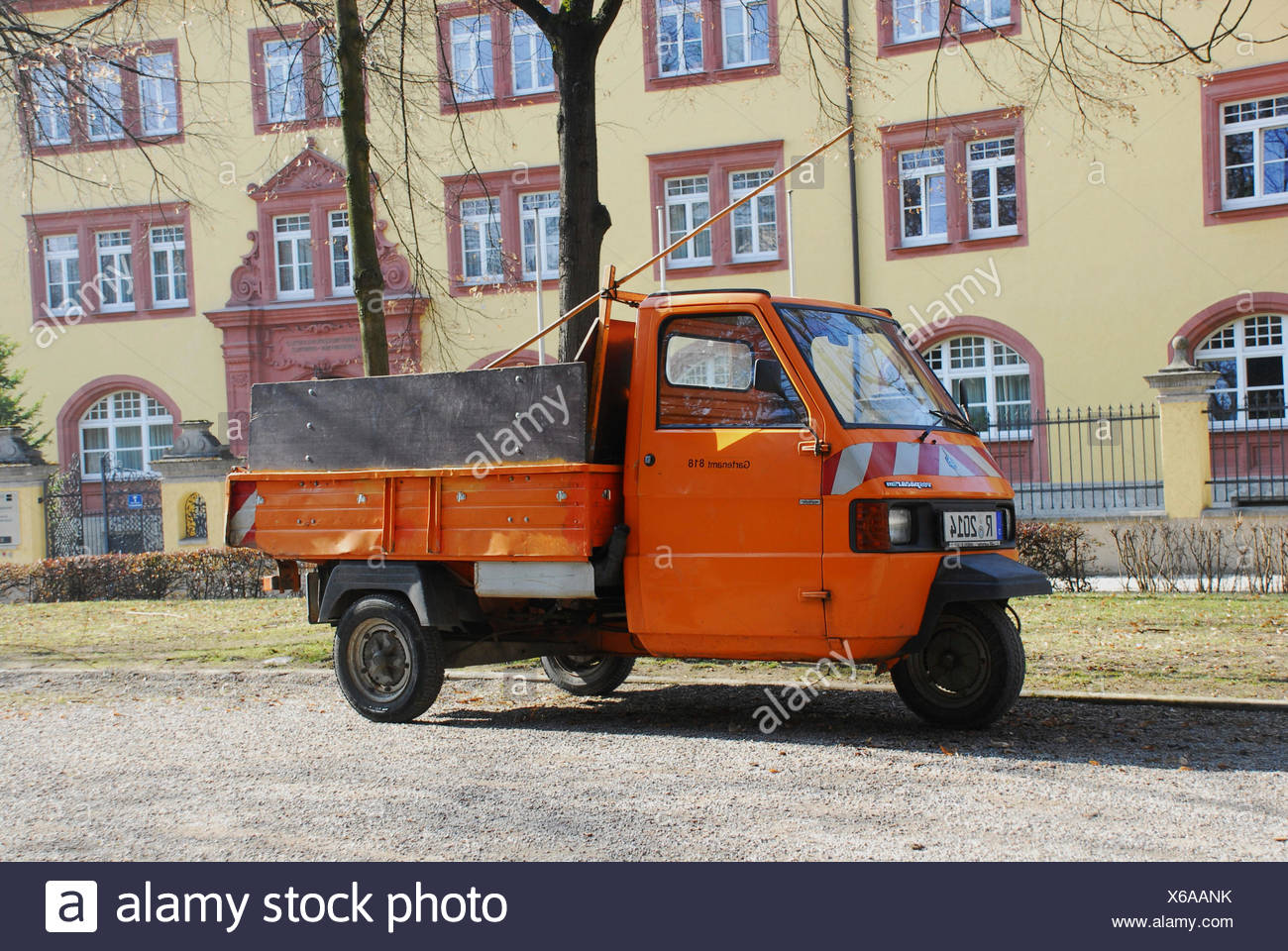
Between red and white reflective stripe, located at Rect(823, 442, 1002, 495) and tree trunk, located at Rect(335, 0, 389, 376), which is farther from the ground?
tree trunk, located at Rect(335, 0, 389, 376)

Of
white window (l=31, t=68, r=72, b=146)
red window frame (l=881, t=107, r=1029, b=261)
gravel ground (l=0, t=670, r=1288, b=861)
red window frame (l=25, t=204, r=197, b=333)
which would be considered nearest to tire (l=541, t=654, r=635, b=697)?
gravel ground (l=0, t=670, r=1288, b=861)

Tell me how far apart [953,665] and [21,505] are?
1866 centimetres

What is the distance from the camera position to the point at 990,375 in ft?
80.9

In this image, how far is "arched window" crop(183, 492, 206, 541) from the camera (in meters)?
20.8

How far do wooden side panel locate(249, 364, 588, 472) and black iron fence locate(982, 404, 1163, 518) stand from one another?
12001mm

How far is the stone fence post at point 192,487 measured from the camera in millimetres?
20672

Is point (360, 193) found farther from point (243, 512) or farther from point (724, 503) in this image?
point (724, 503)

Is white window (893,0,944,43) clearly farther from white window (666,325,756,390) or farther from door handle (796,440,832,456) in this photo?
door handle (796,440,832,456)

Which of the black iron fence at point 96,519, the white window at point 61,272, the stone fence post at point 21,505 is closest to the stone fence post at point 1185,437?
the black iron fence at point 96,519

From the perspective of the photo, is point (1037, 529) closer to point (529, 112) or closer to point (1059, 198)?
point (1059, 198)

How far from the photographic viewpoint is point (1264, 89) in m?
22.4

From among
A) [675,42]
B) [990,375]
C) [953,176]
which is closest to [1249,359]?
[990,375]

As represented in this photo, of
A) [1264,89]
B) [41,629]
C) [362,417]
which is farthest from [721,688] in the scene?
[1264,89]

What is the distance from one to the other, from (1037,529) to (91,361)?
22098mm
